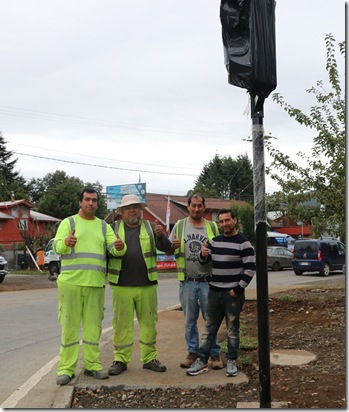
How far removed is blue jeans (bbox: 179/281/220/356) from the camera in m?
6.52

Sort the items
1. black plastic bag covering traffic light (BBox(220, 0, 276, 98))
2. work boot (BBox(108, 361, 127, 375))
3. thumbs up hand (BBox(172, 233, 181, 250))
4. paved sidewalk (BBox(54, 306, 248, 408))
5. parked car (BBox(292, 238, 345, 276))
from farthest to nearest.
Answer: parked car (BBox(292, 238, 345, 276)) → thumbs up hand (BBox(172, 233, 181, 250)) → work boot (BBox(108, 361, 127, 375)) → paved sidewalk (BBox(54, 306, 248, 408)) → black plastic bag covering traffic light (BBox(220, 0, 276, 98))

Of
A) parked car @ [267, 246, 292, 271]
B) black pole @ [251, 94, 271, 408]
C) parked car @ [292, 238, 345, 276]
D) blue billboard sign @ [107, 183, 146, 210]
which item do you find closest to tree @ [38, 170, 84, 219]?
blue billboard sign @ [107, 183, 146, 210]

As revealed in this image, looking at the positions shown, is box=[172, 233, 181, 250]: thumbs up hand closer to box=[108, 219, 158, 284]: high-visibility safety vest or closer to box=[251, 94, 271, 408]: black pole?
box=[108, 219, 158, 284]: high-visibility safety vest

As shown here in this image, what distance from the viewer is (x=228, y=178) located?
75812 millimetres

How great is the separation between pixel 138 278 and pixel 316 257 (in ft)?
75.7

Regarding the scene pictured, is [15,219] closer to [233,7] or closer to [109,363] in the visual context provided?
[109,363]

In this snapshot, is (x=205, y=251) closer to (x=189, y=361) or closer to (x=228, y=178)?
(x=189, y=361)

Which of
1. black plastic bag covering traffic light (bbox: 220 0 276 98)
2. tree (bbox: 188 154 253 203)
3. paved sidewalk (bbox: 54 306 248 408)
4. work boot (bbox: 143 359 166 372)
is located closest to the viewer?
black plastic bag covering traffic light (bbox: 220 0 276 98)

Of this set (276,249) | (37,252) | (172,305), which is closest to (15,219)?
(37,252)

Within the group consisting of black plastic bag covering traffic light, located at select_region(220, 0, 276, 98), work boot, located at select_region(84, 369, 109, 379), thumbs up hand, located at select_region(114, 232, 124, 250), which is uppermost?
black plastic bag covering traffic light, located at select_region(220, 0, 276, 98)

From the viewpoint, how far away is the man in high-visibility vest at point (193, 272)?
6.51 metres

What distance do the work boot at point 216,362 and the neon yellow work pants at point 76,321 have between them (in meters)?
1.29

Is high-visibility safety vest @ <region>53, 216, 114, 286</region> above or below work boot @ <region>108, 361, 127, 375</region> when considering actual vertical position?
above

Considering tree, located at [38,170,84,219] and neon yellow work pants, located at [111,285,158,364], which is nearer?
neon yellow work pants, located at [111,285,158,364]
